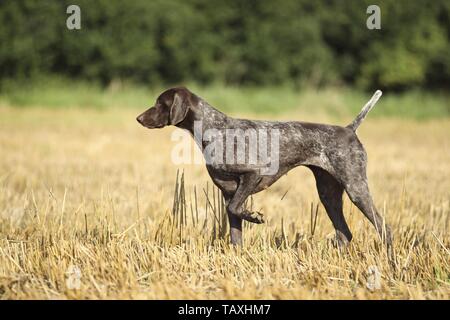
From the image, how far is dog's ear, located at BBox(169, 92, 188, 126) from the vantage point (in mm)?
5703

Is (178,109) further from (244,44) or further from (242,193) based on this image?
(244,44)

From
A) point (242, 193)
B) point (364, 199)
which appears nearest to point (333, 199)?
point (364, 199)

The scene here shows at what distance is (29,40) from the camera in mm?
26344

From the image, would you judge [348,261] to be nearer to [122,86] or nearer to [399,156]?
[399,156]

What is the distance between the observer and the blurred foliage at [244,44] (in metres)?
28.1

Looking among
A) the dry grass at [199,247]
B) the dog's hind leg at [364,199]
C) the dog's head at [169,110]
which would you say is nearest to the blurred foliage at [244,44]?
the dry grass at [199,247]

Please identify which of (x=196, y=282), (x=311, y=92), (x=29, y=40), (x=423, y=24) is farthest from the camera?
(x=423, y=24)

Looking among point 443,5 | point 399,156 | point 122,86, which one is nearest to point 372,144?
point 399,156

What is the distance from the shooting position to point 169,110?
18.9ft

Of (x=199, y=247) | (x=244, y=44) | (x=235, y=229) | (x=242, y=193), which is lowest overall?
(x=199, y=247)

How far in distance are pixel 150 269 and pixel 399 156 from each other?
10.8 meters

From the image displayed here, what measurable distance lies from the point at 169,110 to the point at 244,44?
27.0 meters

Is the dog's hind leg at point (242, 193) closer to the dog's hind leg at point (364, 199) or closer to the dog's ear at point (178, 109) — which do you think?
the dog's ear at point (178, 109)
